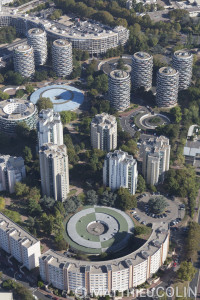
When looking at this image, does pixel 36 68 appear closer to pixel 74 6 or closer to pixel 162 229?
pixel 74 6

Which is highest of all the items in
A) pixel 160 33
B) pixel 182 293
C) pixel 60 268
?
pixel 160 33

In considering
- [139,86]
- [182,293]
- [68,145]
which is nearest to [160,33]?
[139,86]

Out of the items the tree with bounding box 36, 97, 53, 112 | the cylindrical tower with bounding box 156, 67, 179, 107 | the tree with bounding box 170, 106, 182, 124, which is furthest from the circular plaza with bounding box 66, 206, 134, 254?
the cylindrical tower with bounding box 156, 67, 179, 107

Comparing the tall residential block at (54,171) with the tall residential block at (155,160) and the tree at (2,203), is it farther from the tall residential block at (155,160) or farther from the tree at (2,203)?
the tall residential block at (155,160)

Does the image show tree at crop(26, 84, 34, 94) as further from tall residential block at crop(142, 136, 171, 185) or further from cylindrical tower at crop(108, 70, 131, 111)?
tall residential block at crop(142, 136, 171, 185)

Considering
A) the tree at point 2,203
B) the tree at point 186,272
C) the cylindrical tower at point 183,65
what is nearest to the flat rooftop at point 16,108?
the tree at point 2,203

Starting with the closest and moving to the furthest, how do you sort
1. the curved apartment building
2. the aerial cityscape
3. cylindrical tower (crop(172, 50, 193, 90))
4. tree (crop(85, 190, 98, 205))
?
the aerial cityscape, tree (crop(85, 190, 98, 205)), cylindrical tower (crop(172, 50, 193, 90)), the curved apartment building
